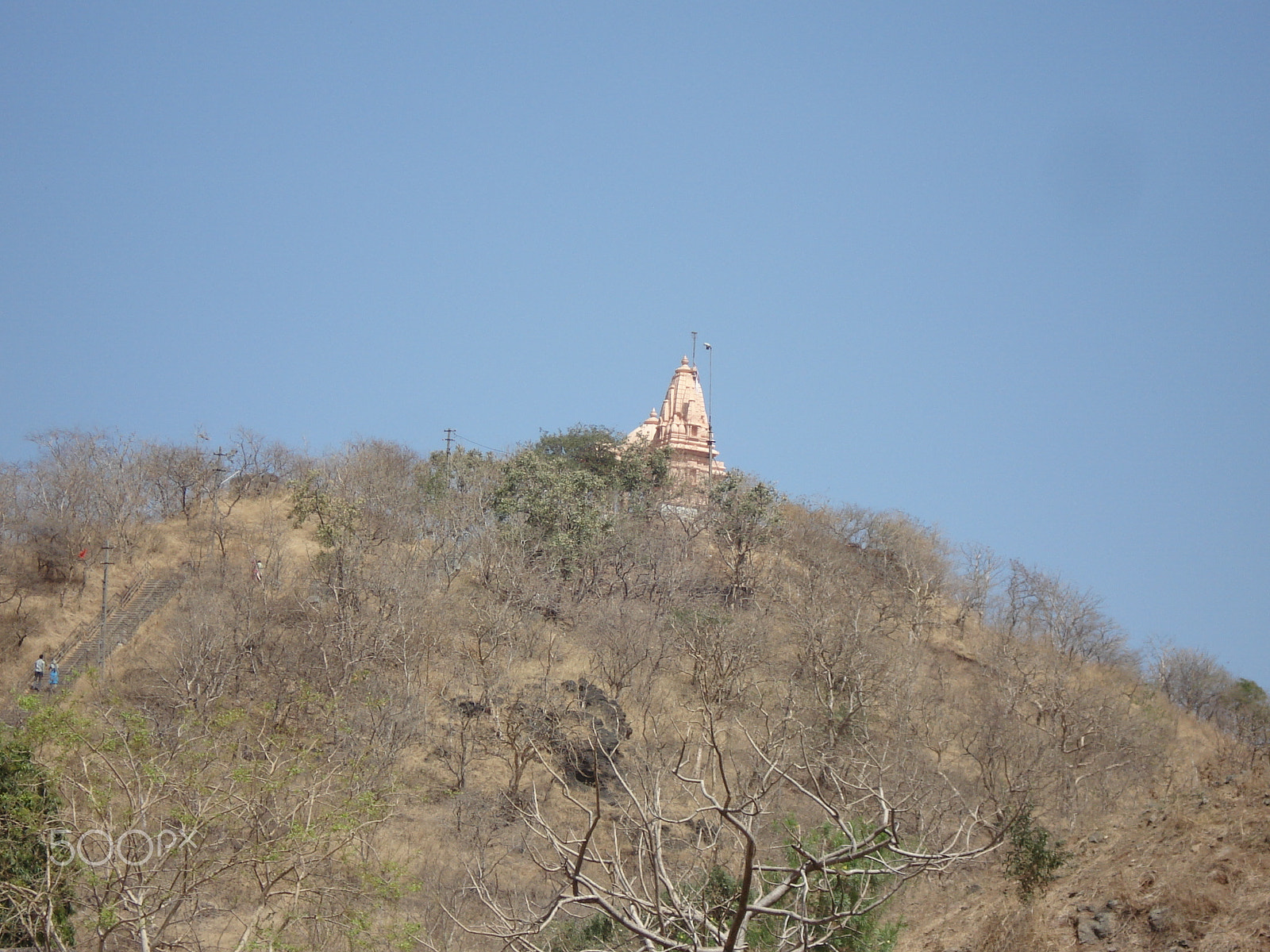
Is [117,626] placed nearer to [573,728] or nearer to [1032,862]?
[573,728]

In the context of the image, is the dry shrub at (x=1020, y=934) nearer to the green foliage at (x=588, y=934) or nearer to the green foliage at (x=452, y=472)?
the green foliage at (x=588, y=934)

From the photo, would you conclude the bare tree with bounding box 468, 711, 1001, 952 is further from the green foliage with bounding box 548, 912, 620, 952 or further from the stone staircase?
the stone staircase

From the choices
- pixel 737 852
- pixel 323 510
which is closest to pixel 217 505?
pixel 323 510

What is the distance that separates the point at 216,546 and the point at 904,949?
3019 cm

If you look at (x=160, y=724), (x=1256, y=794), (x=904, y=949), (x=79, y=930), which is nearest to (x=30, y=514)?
(x=160, y=724)

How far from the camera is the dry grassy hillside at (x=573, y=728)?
13.7m

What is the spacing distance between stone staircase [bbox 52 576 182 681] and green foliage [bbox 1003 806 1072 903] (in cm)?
2480

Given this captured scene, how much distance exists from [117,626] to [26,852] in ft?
69.6

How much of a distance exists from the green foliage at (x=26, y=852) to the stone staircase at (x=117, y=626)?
17.2 meters

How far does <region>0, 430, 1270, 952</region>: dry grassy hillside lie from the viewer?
13.7 metres

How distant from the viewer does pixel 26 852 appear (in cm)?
1466

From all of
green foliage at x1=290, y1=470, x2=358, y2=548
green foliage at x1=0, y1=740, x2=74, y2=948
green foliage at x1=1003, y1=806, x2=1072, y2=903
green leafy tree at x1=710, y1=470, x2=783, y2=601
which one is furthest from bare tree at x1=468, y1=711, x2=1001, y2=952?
green foliage at x1=290, y1=470, x2=358, y2=548

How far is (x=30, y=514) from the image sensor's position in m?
40.4

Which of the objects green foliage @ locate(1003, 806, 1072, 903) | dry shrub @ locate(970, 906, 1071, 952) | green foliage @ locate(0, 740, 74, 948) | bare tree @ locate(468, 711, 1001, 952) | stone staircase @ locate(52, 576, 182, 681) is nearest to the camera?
bare tree @ locate(468, 711, 1001, 952)
